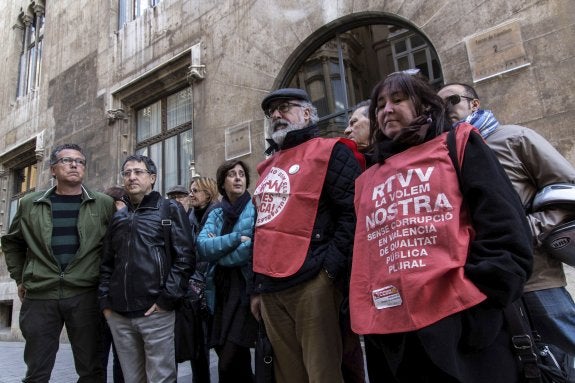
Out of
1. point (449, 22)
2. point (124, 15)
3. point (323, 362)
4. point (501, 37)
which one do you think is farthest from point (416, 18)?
point (124, 15)

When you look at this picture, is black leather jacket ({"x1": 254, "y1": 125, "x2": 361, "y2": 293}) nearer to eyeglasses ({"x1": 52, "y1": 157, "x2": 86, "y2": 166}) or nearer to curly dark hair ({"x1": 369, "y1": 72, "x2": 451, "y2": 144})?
curly dark hair ({"x1": 369, "y1": 72, "x2": 451, "y2": 144})

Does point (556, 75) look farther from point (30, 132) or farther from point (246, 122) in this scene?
point (30, 132)

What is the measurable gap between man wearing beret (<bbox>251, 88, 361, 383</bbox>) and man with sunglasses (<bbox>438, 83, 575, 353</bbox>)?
75 cm

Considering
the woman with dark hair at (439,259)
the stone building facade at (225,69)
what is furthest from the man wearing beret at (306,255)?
the stone building facade at (225,69)

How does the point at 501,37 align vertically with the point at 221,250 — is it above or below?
above

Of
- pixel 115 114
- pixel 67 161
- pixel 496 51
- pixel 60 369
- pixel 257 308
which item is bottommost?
pixel 60 369

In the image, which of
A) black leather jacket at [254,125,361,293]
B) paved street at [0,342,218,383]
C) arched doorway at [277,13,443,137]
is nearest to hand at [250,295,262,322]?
black leather jacket at [254,125,361,293]

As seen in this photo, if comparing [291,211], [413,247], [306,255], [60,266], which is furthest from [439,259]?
[60,266]

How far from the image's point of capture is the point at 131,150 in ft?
30.5

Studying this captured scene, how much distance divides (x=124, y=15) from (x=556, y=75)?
29.2 ft

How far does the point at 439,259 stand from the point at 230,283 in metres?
1.94

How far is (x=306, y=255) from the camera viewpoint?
223 cm

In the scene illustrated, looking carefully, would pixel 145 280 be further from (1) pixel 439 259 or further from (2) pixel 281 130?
(1) pixel 439 259

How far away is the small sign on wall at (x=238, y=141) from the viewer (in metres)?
6.73
